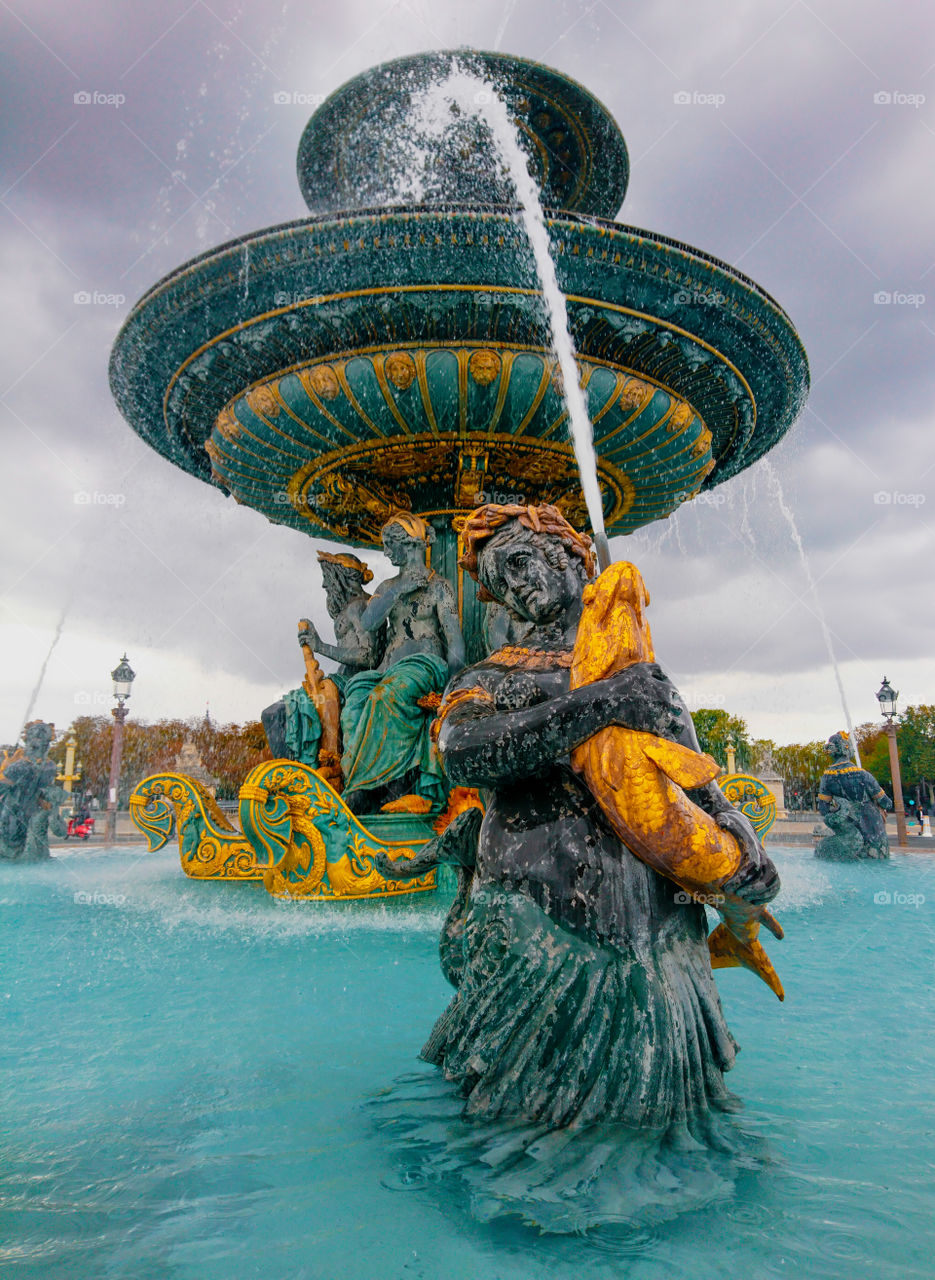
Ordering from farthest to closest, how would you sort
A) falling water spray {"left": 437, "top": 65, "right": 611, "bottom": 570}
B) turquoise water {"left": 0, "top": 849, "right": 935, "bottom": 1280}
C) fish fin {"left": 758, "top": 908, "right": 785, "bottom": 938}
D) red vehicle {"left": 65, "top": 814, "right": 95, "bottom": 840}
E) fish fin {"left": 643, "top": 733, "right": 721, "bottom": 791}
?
red vehicle {"left": 65, "top": 814, "right": 95, "bottom": 840} → falling water spray {"left": 437, "top": 65, "right": 611, "bottom": 570} → fish fin {"left": 758, "top": 908, "right": 785, "bottom": 938} → fish fin {"left": 643, "top": 733, "right": 721, "bottom": 791} → turquoise water {"left": 0, "top": 849, "right": 935, "bottom": 1280}

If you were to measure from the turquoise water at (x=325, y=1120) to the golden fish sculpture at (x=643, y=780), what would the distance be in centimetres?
62

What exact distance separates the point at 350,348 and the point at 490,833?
13.8 ft

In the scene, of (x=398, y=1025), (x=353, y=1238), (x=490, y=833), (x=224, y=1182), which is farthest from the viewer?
(x=398, y=1025)

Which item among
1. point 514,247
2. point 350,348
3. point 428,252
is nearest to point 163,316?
point 350,348

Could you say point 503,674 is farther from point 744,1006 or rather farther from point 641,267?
point 641,267

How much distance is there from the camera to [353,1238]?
4.97 ft

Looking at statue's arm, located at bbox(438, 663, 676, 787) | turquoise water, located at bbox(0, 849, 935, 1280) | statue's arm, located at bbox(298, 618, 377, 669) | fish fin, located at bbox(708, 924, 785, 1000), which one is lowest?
turquoise water, located at bbox(0, 849, 935, 1280)

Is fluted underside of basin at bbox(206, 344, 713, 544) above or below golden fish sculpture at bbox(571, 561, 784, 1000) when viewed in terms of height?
above

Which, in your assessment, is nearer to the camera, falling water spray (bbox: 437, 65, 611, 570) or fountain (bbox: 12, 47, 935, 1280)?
fountain (bbox: 12, 47, 935, 1280)

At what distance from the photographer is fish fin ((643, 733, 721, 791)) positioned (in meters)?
1.74

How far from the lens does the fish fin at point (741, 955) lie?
2.04 meters

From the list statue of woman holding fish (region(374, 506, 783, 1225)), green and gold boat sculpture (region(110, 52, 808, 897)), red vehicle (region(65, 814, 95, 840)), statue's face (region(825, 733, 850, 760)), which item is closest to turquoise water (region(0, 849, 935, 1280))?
statue of woman holding fish (region(374, 506, 783, 1225))

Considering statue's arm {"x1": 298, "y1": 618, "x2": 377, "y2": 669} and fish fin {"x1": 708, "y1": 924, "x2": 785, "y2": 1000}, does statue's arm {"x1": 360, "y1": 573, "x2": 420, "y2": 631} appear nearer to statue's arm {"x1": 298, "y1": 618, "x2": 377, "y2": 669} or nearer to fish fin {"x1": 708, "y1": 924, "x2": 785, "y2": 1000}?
statue's arm {"x1": 298, "y1": 618, "x2": 377, "y2": 669}

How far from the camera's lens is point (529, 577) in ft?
7.22
